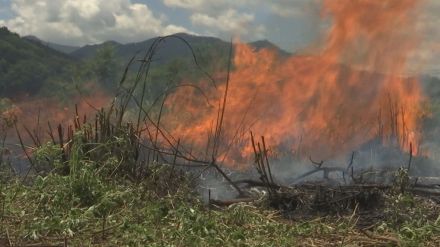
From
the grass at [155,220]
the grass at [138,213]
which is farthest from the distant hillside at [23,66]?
the grass at [155,220]

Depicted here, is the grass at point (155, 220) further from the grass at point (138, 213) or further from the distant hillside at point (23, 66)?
the distant hillside at point (23, 66)

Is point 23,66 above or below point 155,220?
above

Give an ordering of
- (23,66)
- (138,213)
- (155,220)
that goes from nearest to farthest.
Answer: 1. (155,220)
2. (138,213)
3. (23,66)

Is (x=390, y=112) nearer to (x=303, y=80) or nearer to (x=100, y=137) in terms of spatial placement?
(x=303, y=80)

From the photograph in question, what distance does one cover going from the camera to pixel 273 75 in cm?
1496

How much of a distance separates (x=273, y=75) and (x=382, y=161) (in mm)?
4053

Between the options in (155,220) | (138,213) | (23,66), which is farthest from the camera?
(23,66)

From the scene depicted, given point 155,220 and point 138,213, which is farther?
point 138,213

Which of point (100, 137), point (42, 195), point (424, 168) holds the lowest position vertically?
point (424, 168)

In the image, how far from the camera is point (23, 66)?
172ft

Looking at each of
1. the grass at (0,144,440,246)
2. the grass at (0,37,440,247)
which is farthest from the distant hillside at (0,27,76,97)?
the grass at (0,144,440,246)

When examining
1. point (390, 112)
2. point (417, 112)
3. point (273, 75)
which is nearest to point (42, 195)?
point (273, 75)

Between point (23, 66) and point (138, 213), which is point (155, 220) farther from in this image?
point (23, 66)

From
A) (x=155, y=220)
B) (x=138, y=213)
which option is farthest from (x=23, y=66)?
(x=155, y=220)
